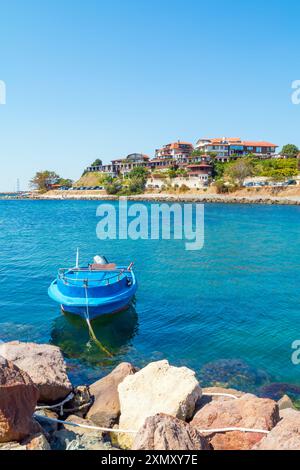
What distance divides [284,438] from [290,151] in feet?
473

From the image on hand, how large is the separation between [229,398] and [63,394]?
437cm

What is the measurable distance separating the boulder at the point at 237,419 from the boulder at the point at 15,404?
369cm

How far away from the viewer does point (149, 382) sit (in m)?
9.54

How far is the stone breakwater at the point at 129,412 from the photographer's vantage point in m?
6.66

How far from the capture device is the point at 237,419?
26.8ft

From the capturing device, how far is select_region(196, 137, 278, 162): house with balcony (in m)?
144

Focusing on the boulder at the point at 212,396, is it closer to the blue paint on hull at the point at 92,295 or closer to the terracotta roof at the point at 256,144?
the blue paint on hull at the point at 92,295

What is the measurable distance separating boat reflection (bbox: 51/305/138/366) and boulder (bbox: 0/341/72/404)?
4.12 metres

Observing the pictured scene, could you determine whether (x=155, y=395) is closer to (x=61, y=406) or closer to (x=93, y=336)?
(x=61, y=406)

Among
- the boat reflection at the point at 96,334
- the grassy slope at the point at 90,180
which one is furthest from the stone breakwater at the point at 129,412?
the grassy slope at the point at 90,180

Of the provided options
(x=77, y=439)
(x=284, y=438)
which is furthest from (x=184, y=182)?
(x=284, y=438)
